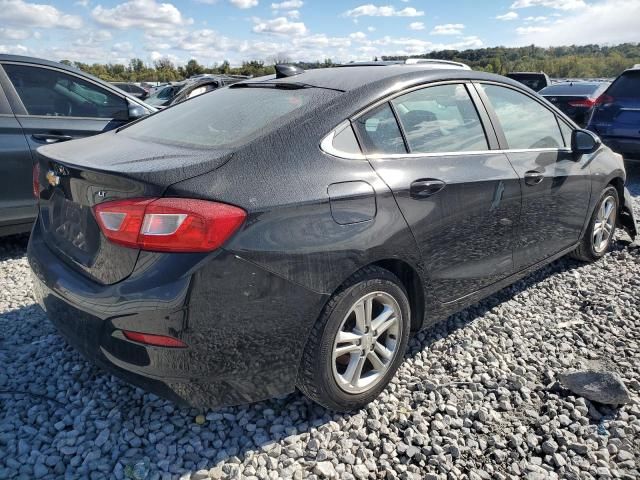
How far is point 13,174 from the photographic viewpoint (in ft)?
13.0

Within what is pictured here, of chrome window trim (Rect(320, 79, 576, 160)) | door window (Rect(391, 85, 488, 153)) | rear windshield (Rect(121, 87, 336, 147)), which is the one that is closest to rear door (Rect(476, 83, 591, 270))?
chrome window trim (Rect(320, 79, 576, 160))

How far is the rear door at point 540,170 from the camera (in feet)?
10.1

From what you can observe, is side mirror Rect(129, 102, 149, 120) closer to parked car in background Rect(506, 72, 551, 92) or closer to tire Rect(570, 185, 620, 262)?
tire Rect(570, 185, 620, 262)

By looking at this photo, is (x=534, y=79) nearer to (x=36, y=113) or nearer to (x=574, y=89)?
(x=574, y=89)

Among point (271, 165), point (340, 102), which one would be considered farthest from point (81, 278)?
point (340, 102)

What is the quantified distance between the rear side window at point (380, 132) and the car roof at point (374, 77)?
0.14 m

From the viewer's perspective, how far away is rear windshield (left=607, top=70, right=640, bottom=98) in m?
7.31

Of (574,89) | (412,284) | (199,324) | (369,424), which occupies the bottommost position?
(369,424)

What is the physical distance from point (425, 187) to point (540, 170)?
1218mm

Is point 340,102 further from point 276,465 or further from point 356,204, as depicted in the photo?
point 276,465

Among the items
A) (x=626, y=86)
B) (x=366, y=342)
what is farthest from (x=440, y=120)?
(x=626, y=86)

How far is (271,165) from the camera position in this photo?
1.97 metres

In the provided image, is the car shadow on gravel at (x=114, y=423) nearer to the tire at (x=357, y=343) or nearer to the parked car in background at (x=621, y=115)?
the tire at (x=357, y=343)

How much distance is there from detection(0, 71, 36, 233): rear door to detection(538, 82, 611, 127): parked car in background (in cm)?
926
